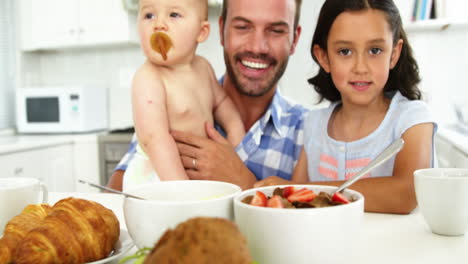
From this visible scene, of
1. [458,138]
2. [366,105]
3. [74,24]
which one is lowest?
[458,138]

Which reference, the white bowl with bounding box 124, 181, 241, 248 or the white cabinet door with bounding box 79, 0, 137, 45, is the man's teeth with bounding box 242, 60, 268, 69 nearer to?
the white bowl with bounding box 124, 181, 241, 248

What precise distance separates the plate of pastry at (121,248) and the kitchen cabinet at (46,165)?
75.7 inches

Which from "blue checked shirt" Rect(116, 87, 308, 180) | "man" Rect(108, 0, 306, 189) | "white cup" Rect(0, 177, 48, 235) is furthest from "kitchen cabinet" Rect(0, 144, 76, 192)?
"white cup" Rect(0, 177, 48, 235)

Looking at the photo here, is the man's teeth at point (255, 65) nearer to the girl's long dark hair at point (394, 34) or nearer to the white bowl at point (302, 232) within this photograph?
the girl's long dark hair at point (394, 34)

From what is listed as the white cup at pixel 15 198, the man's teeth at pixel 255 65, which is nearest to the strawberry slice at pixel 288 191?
the white cup at pixel 15 198

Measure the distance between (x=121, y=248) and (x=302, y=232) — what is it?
10.1 inches

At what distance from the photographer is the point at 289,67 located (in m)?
3.19

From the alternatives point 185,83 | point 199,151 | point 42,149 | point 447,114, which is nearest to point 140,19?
point 185,83

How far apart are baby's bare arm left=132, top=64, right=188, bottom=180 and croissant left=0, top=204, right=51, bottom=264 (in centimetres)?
45

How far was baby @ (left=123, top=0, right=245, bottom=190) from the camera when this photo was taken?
1055 millimetres

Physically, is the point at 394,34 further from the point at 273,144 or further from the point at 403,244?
the point at 403,244

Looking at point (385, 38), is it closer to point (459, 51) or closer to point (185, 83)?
point (185, 83)

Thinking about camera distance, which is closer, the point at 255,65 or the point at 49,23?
the point at 255,65

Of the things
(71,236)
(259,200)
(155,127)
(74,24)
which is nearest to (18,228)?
(71,236)
